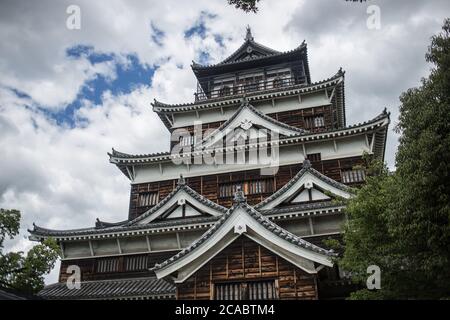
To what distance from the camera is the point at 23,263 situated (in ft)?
55.0

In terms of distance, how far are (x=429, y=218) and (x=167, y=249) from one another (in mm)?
12700

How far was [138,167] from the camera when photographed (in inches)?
928

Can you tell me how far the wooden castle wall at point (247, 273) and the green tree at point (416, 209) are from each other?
6.46 feet

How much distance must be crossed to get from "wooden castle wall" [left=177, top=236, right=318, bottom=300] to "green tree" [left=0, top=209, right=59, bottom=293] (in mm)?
7411

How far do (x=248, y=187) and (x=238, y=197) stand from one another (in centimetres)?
786

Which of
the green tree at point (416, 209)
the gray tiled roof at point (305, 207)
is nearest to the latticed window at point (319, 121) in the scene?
the gray tiled roof at point (305, 207)

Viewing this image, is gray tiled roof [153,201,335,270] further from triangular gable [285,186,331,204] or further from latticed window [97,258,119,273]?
latticed window [97,258,119,273]

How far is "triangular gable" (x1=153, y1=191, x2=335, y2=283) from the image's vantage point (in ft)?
41.6

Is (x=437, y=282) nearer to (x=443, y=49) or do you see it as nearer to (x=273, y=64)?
(x=443, y=49)

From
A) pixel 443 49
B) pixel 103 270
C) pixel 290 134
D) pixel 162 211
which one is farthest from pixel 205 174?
pixel 443 49

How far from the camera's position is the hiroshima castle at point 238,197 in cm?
1296

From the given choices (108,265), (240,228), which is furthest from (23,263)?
(240,228)

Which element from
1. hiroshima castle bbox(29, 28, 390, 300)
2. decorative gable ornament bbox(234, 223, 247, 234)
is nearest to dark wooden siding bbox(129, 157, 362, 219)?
hiroshima castle bbox(29, 28, 390, 300)

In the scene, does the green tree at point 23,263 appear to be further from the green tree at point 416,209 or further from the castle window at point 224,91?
the castle window at point 224,91
